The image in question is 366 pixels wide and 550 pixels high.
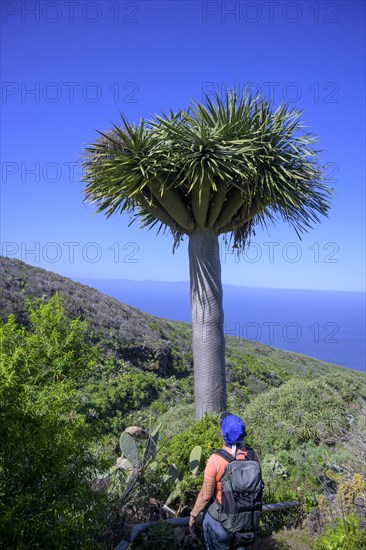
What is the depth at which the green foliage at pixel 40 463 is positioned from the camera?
2701 mm

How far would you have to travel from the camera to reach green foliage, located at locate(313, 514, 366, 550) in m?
3.50

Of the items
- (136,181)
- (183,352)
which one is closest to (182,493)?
(136,181)

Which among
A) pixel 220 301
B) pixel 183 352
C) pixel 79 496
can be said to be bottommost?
pixel 183 352

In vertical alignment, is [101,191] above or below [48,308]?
above

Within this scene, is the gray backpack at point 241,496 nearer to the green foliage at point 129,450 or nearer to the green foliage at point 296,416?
the green foliage at point 129,450

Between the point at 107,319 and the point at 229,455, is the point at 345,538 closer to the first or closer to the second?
the point at 229,455

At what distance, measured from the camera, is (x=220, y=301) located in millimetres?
7574

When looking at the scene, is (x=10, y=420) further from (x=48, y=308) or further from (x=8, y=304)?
(x=8, y=304)

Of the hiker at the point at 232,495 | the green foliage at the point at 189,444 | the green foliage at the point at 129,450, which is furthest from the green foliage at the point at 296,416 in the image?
the hiker at the point at 232,495

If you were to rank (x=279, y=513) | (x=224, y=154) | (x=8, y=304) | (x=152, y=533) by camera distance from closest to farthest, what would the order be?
(x=152, y=533) < (x=279, y=513) < (x=224, y=154) < (x=8, y=304)

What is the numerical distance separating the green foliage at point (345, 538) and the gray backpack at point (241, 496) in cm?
77

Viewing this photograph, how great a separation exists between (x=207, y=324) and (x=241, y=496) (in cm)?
425

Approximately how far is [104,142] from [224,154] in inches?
92.8

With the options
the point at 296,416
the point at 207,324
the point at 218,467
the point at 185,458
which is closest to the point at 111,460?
the point at 218,467
